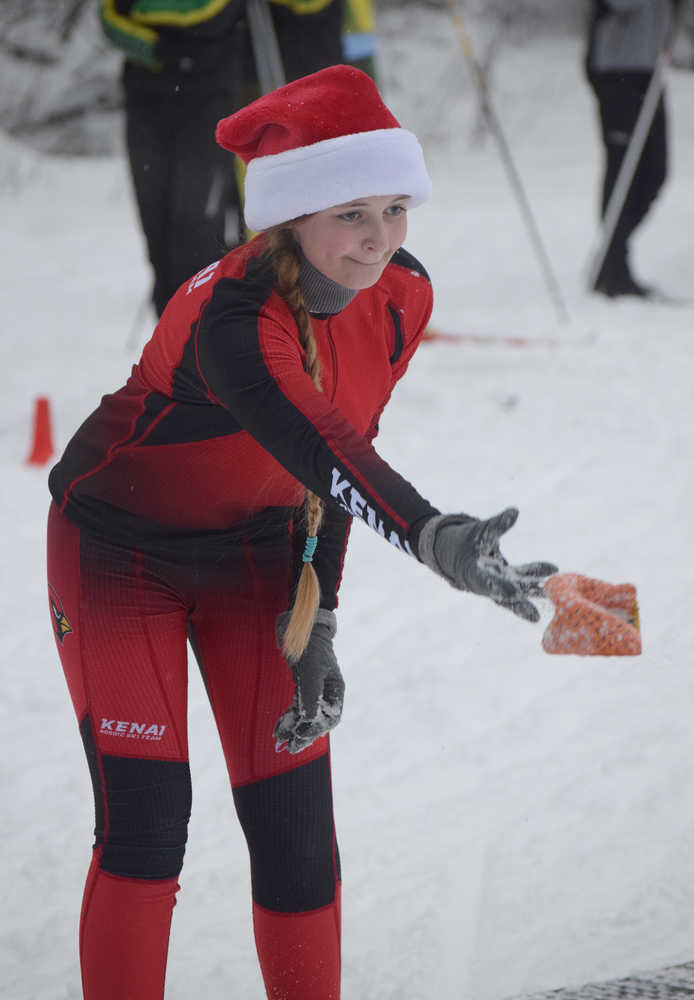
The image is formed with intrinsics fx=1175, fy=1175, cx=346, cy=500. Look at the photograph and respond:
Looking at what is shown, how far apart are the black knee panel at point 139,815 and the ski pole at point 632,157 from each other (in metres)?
5.06

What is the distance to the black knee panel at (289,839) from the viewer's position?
5.84 feet

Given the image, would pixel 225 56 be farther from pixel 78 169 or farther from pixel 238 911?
pixel 78 169

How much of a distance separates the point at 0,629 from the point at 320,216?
6.91ft

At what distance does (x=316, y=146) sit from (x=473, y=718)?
5.52 ft

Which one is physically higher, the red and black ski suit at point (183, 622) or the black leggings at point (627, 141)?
the red and black ski suit at point (183, 622)

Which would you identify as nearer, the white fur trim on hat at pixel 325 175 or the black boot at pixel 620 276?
the white fur trim on hat at pixel 325 175

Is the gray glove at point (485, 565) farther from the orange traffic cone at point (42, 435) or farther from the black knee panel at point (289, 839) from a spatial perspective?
the orange traffic cone at point (42, 435)


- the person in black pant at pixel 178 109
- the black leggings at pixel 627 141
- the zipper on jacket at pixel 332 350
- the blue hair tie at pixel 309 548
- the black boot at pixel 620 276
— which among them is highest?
the zipper on jacket at pixel 332 350

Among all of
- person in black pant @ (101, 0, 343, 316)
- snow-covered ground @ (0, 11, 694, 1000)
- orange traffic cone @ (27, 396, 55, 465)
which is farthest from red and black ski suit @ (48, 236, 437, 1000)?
person in black pant @ (101, 0, 343, 316)

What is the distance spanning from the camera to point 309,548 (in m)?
1.86

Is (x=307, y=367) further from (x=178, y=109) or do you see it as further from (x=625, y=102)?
(x=625, y=102)

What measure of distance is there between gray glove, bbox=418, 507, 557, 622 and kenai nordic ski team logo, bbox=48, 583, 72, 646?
73cm

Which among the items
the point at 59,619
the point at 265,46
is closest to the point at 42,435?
the point at 265,46

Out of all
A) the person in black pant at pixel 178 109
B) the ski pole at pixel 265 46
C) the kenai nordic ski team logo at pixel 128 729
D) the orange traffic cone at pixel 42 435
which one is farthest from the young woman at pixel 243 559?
the ski pole at pixel 265 46
